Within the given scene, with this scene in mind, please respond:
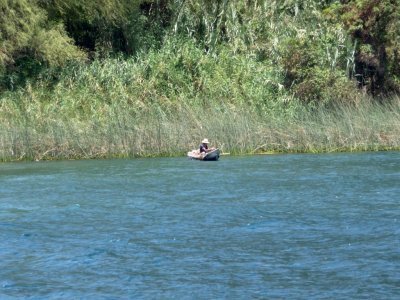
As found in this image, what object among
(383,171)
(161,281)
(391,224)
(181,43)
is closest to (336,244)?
(391,224)

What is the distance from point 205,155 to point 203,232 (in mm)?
13612

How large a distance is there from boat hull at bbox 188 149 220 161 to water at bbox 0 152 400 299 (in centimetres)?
205

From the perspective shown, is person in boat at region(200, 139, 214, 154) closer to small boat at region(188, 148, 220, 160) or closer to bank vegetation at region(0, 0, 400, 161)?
small boat at region(188, 148, 220, 160)

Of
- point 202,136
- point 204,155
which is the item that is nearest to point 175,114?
point 202,136

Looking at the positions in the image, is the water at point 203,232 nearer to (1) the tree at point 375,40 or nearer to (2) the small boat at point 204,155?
(2) the small boat at point 204,155

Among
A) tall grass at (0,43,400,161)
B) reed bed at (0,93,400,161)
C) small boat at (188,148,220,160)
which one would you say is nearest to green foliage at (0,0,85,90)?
tall grass at (0,43,400,161)

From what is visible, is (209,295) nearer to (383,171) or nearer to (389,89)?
(383,171)

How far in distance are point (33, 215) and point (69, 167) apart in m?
10.4

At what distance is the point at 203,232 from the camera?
1895 cm

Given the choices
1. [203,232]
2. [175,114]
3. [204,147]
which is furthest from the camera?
[175,114]

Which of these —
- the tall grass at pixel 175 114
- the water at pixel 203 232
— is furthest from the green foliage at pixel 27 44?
the water at pixel 203 232

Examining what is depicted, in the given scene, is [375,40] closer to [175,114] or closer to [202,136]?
[175,114]

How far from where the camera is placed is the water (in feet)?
48.2

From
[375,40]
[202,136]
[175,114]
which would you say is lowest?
[202,136]
